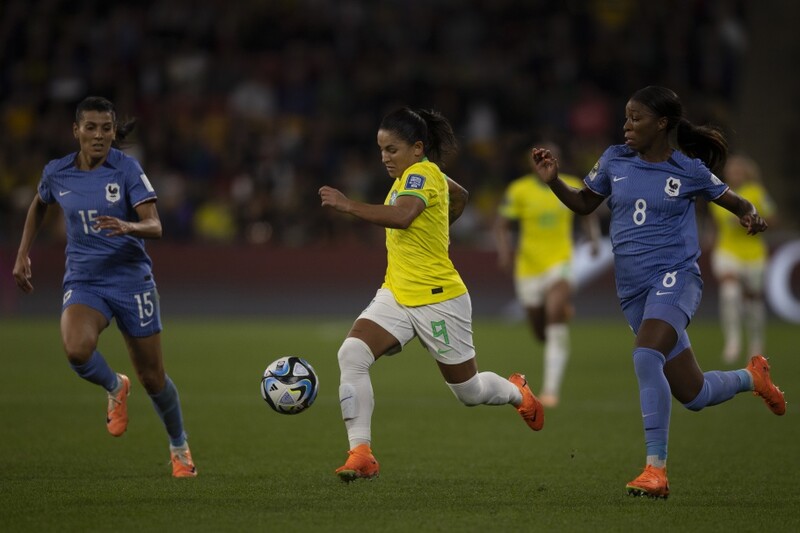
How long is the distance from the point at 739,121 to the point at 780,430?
15.5 meters

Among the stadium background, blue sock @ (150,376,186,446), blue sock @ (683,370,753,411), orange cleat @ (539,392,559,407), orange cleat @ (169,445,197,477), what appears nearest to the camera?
blue sock @ (683,370,753,411)

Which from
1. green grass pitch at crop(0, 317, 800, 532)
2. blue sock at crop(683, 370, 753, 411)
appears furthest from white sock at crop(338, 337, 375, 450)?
blue sock at crop(683, 370, 753, 411)

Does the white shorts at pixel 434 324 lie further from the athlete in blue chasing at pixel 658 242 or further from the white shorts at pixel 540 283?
the white shorts at pixel 540 283

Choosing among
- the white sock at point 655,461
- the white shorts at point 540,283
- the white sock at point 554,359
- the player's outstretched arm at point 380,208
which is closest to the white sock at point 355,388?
the player's outstretched arm at point 380,208

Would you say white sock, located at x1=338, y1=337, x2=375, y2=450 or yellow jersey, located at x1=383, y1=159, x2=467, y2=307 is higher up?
yellow jersey, located at x1=383, y1=159, x2=467, y2=307

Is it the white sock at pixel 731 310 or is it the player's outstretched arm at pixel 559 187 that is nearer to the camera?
the player's outstretched arm at pixel 559 187

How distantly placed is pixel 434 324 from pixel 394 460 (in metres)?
1.57

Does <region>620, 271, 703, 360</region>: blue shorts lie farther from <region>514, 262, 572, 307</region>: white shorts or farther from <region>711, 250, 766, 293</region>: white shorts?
<region>711, 250, 766, 293</region>: white shorts

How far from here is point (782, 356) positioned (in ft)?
54.2

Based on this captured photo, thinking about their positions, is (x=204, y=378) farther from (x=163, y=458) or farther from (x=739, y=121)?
(x=739, y=121)

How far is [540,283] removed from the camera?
41.5ft

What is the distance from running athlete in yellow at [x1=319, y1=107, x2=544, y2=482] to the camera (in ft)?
24.7

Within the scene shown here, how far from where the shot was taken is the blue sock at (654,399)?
7.09 meters

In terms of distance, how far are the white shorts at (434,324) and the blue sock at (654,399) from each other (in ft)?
3.63
